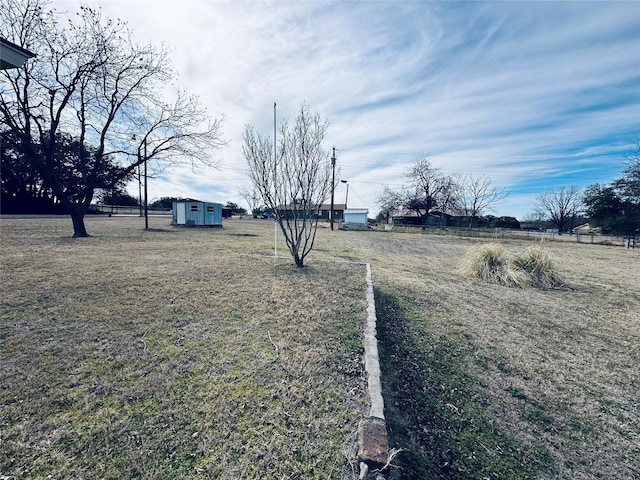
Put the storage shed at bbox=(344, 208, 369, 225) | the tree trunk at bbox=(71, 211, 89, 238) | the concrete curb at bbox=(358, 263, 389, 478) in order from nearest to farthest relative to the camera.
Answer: the concrete curb at bbox=(358, 263, 389, 478) → the tree trunk at bbox=(71, 211, 89, 238) → the storage shed at bbox=(344, 208, 369, 225)

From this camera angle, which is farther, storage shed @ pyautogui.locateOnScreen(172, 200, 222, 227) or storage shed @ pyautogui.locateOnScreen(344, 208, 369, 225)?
storage shed @ pyautogui.locateOnScreen(344, 208, 369, 225)

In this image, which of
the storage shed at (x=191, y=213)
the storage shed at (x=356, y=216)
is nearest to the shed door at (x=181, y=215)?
the storage shed at (x=191, y=213)

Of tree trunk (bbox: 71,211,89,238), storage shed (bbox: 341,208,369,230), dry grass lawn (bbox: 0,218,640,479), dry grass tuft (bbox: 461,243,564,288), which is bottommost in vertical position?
dry grass lawn (bbox: 0,218,640,479)

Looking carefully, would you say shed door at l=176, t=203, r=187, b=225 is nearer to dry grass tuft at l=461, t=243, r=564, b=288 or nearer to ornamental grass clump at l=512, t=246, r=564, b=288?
dry grass tuft at l=461, t=243, r=564, b=288

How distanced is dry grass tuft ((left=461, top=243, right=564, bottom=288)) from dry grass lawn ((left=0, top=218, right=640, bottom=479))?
1.52 m

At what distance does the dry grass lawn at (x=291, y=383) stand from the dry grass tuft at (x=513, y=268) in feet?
4.99

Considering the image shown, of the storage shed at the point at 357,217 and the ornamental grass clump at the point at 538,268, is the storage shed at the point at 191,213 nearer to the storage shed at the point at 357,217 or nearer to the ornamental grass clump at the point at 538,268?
the storage shed at the point at 357,217

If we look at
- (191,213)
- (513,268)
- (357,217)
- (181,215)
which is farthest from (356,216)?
(513,268)

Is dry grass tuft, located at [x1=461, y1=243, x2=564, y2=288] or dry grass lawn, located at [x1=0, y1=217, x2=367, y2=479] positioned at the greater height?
dry grass tuft, located at [x1=461, y1=243, x2=564, y2=288]

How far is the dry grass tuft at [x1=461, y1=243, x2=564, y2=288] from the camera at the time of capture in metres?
6.09

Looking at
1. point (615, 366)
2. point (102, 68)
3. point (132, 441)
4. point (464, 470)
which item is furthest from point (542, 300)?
point (102, 68)

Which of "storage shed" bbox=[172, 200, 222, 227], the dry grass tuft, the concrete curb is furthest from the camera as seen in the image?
"storage shed" bbox=[172, 200, 222, 227]

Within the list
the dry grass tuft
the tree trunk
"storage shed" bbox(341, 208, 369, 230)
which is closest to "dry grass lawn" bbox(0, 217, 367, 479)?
the dry grass tuft

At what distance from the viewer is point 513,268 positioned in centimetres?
646
